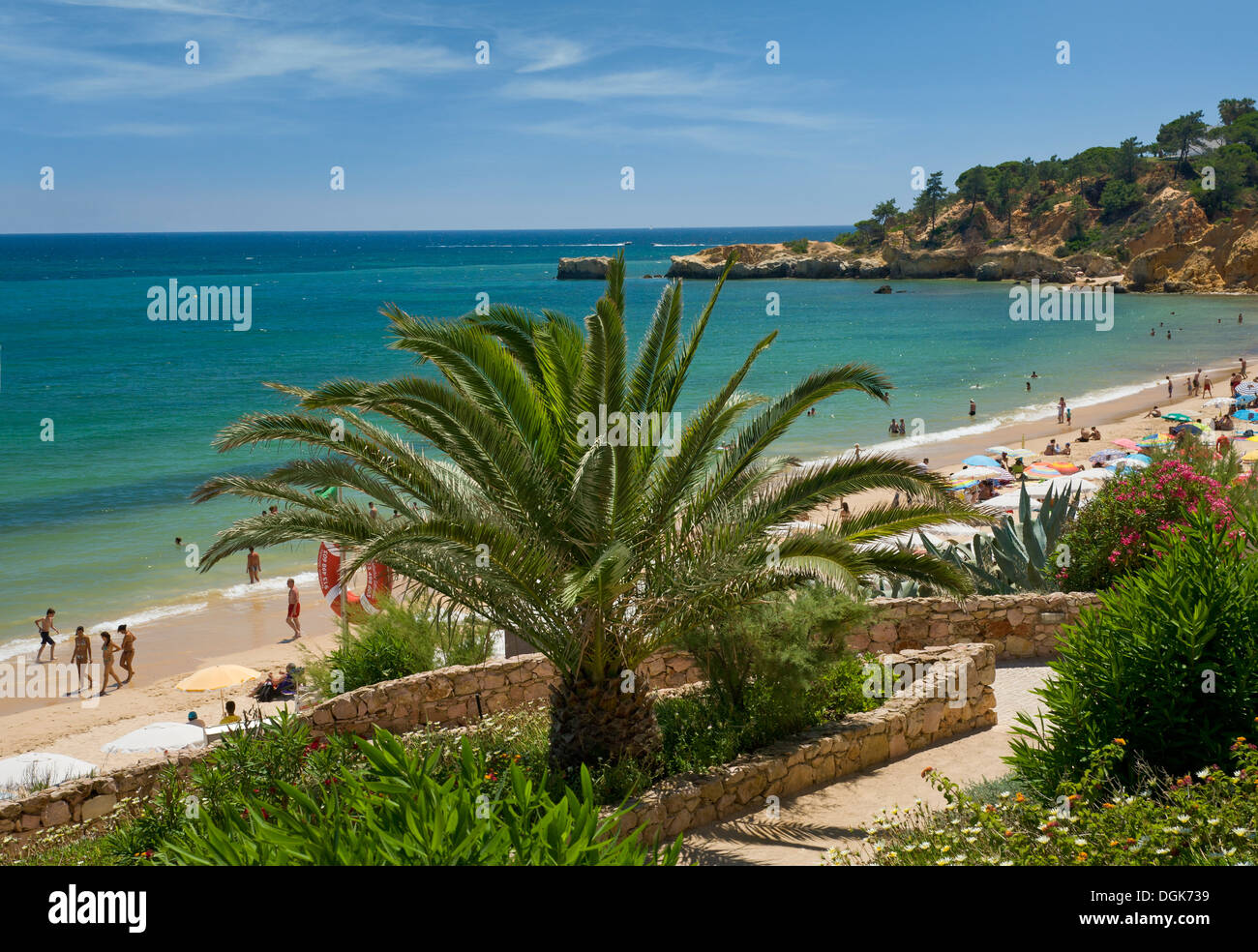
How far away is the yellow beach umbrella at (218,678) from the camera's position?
16016 mm

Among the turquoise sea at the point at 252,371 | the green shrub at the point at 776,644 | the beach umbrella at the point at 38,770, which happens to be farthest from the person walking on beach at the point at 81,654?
the green shrub at the point at 776,644

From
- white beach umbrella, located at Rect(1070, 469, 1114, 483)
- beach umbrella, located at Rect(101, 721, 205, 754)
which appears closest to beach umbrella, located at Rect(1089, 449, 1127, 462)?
white beach umbrella, located at Rect(1070, 469, 1114, 483)

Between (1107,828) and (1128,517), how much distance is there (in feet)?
24.6

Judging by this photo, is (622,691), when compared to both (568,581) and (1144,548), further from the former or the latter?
(1144,548)

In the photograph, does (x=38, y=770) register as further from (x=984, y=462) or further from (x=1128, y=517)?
(x=984, y=462)

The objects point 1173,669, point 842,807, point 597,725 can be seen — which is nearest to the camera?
point 1173,669

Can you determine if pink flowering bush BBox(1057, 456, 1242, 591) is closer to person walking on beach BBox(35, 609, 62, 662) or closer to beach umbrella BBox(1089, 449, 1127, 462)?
beach umbrella BBox(1089, 449, 1127, 462)

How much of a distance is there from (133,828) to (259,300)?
102 metres

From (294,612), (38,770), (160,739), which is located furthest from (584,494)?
(294,612)

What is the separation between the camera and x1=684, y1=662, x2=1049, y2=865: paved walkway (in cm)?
721

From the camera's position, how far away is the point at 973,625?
11.2 m

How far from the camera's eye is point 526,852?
3111mm

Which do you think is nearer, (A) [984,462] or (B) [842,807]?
(B) [842,807]

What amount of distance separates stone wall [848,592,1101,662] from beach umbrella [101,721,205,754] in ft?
28.6
